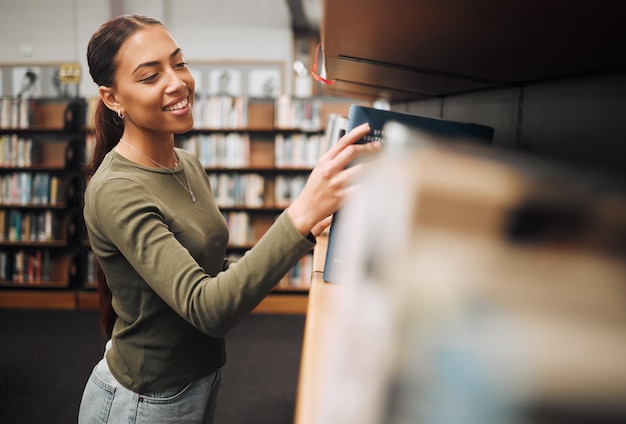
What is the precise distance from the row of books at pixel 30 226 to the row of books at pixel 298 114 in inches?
87.0

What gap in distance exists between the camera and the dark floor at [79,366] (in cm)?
247

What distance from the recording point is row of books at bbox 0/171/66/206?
13.6 ft

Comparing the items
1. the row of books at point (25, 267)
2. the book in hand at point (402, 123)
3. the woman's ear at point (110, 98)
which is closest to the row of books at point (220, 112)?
the row of books at point (25, 267)

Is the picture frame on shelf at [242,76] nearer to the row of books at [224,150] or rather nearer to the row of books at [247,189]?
the row of books at [224,150]

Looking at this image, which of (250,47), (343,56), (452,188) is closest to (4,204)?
(250,47)

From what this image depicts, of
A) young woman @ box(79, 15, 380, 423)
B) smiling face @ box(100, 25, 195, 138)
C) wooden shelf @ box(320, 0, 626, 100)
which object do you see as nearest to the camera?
wooden shelf @ box(320, 0, 626, 100)

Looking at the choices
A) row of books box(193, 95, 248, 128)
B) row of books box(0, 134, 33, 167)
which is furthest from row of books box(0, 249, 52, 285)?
row of books box(193, 95, 248, 128)

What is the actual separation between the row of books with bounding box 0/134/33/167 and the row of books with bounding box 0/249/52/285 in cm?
80

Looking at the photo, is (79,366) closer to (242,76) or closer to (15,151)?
(15,151)

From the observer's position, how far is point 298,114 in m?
4.02

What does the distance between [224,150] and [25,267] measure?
208 cm

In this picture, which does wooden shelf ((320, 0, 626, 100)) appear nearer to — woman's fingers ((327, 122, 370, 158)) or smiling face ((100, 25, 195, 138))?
woman's fingers ((327, 122, 370, 158))

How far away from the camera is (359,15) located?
22.8 inches

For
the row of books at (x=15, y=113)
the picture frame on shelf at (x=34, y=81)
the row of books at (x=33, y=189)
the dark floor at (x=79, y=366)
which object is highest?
the picture frame on shelf at (x=34, y=81)
